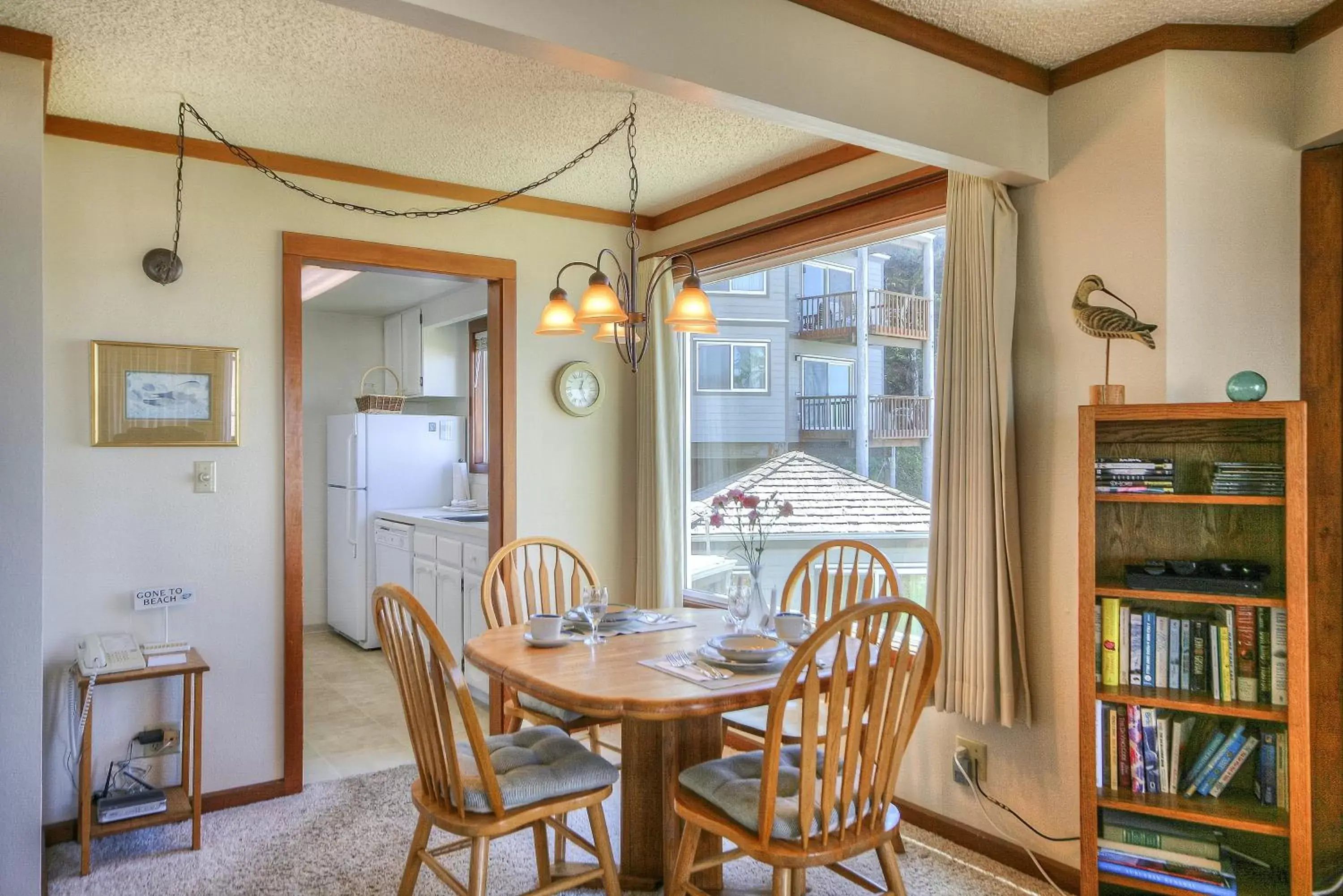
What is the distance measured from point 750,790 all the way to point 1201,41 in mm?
2296

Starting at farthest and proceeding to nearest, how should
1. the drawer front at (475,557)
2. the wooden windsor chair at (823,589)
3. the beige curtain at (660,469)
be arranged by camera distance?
1. the drawer front at (475,557)
2. the beige curtain at (660,469)
3. the wooden windsor chair at (823,589)

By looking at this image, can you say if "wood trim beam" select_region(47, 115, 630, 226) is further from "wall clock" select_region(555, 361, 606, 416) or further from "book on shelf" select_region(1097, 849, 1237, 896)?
"book on shelf" select_region(1097, 849, 1237, 896)

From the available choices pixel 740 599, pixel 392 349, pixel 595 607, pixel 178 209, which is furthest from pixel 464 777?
pixel 392 349

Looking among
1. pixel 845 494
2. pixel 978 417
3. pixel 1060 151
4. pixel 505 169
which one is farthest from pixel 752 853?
pixel 505 169

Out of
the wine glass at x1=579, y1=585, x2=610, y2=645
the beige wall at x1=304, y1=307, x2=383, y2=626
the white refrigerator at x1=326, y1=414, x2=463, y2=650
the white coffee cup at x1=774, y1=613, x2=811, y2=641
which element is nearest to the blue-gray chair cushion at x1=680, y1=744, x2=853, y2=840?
the white coffee cup at x1=774, y1=613, x2=811, y2=641

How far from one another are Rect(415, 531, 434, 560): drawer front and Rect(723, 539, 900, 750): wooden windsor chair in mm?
1997

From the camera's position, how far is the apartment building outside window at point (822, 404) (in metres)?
3.25

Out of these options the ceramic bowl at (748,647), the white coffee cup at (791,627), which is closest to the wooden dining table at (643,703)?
the ceramic bowl at (748,647)

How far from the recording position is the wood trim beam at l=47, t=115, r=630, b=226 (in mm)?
3033

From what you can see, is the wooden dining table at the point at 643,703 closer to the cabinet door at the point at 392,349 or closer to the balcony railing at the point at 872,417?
the balcony railing at the point at 872,417

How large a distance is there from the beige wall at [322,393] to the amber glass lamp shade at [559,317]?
3900 millimetres

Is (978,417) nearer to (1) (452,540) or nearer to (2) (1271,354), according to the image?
(2) (1271,354)

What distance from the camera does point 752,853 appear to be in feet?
6.26

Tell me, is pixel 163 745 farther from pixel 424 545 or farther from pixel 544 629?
pixel 424 545
